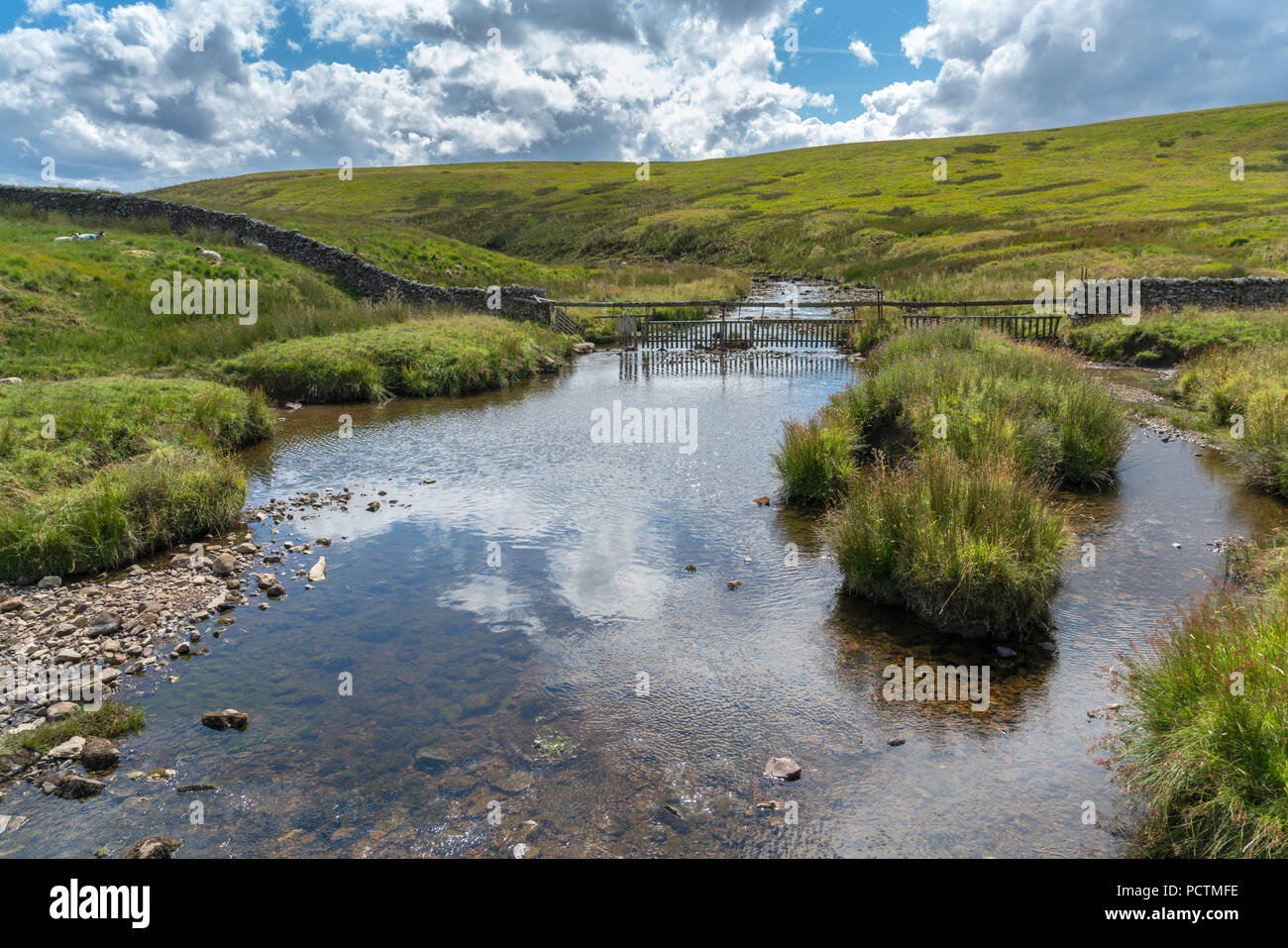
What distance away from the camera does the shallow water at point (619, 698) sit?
18.9 ft

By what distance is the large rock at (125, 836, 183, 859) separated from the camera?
5.33 m

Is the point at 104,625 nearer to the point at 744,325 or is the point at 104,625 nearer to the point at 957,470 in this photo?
the point at 957,470

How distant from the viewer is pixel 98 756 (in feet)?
21.2

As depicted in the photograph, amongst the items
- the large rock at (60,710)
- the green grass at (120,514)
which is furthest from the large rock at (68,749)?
the green grass at (120,514)

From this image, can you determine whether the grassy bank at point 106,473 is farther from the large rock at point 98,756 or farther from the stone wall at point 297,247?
the stone wall at point 297,247

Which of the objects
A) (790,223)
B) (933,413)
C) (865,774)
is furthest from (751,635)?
(790,223)

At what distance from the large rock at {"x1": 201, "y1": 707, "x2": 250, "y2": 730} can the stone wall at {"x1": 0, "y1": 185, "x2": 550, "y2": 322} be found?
28198 mm

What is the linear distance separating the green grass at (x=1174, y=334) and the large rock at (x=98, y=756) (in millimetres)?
27108

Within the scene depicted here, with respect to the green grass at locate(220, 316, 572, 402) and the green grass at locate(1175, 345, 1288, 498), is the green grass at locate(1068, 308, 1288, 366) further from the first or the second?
the green grass at locate(220, 316, 572, 402)

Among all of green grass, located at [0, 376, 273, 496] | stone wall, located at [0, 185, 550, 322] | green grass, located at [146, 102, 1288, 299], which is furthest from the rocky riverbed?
green grass, located at [146, 102, 1288, 299]
